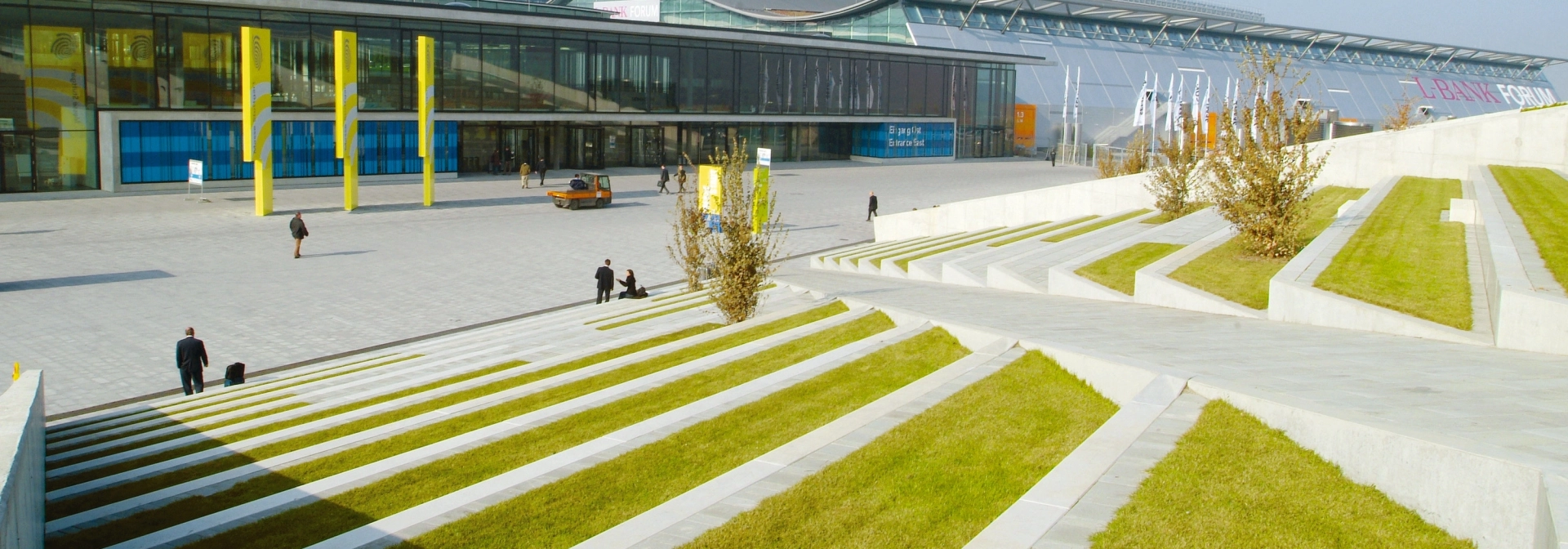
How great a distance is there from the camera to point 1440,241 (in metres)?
16.5

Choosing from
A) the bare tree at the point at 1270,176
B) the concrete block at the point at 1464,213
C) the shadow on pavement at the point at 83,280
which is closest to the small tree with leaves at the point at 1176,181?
the concrete block at the point at 1464,213

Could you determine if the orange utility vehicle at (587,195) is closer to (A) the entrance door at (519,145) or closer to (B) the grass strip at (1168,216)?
(A) the entrance door at (519,145)

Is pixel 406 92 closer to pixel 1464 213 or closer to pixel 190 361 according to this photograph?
pixel 190 361

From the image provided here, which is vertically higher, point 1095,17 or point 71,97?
point 1095,17

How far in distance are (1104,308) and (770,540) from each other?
9041mm

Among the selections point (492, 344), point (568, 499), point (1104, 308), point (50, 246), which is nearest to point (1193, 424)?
point (568, 499)

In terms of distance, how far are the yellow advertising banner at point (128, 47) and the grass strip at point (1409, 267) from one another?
35.7 m

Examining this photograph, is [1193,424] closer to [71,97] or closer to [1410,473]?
[1410,473]

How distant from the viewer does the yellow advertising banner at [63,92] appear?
35.9 meters

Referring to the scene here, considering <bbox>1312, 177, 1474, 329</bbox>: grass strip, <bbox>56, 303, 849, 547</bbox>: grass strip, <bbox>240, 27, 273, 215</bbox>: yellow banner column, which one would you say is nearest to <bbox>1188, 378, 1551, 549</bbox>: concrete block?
<bbox>1312, 177, 1474, 329</bbox>: grass strip

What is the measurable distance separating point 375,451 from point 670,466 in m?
2.34

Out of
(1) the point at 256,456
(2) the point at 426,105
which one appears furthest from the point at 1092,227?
(2) the point at 426,105

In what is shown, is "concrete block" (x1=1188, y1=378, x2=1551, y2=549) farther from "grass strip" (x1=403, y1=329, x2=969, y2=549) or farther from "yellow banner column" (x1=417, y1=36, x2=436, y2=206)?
"yellow banner column" (x1=417, y1=36, x2=436, y2=206)

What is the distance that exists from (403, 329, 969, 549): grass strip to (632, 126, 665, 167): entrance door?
149 feet
